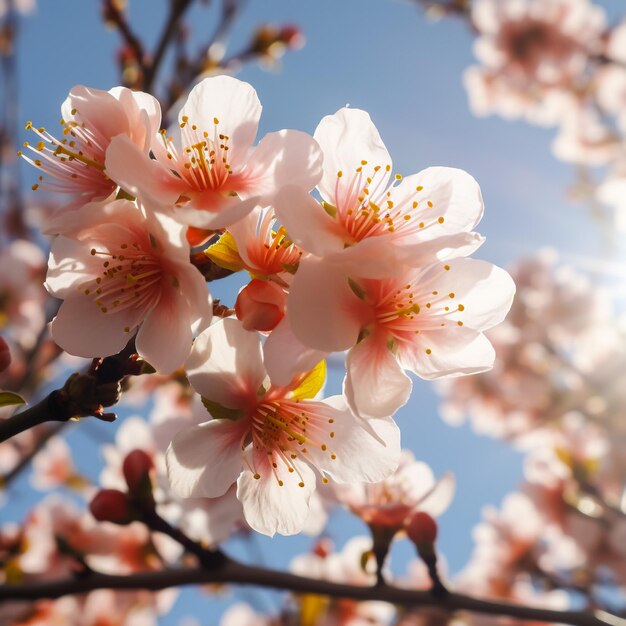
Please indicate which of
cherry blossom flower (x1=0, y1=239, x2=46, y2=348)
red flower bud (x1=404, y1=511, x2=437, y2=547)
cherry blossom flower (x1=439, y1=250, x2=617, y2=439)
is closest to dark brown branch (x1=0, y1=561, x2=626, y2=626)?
red flower bud (x1=404, y1=511, x2=437, y2=547)

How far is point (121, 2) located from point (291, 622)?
300cm

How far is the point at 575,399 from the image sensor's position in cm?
489

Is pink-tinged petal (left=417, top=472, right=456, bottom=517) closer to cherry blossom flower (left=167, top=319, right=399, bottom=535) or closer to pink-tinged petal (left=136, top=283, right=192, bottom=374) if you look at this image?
cherry blossom flower (left=167, top=319, right=399, bottom=535)

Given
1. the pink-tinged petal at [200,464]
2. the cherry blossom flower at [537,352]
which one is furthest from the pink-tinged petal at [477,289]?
the cherry blossom flower at [537,352]

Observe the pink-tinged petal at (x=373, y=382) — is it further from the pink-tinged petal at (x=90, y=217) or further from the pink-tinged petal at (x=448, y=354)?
the pink-tinged petal at (x=90, y=217)

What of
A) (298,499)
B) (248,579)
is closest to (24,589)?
(248,579)

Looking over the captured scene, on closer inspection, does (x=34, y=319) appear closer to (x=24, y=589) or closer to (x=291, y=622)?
(x=291, y=622)

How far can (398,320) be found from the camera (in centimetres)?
101

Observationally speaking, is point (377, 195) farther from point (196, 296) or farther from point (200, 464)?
point (200, 464)

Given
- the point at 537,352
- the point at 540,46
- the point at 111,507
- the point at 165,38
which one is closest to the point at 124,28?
the point at 165,38

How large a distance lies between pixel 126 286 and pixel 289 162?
0.35 meters

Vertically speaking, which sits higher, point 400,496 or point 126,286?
point 126,286

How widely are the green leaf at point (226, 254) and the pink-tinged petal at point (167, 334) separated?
0.25 feet

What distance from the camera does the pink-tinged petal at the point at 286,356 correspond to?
2.82 feet
